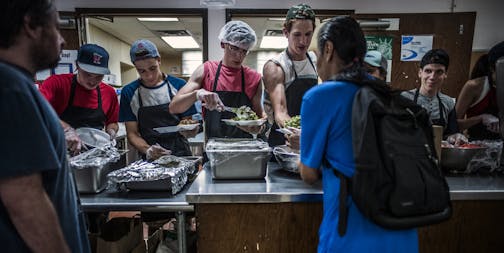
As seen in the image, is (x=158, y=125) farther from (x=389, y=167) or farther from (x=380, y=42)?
(x=380, y=42)

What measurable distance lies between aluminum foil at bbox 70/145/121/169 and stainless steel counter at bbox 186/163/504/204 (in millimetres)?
467

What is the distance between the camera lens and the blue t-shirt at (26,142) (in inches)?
25.1

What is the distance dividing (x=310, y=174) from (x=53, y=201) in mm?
806

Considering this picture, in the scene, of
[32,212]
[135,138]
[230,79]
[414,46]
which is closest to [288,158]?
[230,79]

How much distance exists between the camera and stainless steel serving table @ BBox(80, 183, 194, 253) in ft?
4.08

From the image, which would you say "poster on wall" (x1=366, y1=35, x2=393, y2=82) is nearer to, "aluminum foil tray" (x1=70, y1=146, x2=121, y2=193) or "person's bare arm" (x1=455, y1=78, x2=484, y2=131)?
"person's bare arm" (x1=455, y1=78, x2=484, y2=131)

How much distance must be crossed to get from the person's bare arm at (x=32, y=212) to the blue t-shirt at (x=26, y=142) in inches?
1.1

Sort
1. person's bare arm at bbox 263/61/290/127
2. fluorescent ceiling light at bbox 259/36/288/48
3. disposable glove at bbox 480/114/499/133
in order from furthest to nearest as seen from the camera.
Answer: fluorescent ceiling light at bbox 259/36/288/48, disposable glove at bbox 480/114/499/133, person's bare arm at bbox 263/61/290/127

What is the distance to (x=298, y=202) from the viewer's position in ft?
4.00

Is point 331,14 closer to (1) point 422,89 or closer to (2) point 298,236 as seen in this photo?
(1) point 422,89

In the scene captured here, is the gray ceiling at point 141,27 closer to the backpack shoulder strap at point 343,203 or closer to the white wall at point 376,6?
the white wall at point 376,6

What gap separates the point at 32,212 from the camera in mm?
683

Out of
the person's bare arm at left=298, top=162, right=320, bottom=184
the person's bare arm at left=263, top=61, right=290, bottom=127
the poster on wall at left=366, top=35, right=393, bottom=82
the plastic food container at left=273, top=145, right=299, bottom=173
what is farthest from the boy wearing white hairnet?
the poster on wall at left=366, top=35, right=393, bottom=82

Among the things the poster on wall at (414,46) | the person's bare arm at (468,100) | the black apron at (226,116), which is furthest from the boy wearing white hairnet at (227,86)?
the poster on wall at (414,46)
